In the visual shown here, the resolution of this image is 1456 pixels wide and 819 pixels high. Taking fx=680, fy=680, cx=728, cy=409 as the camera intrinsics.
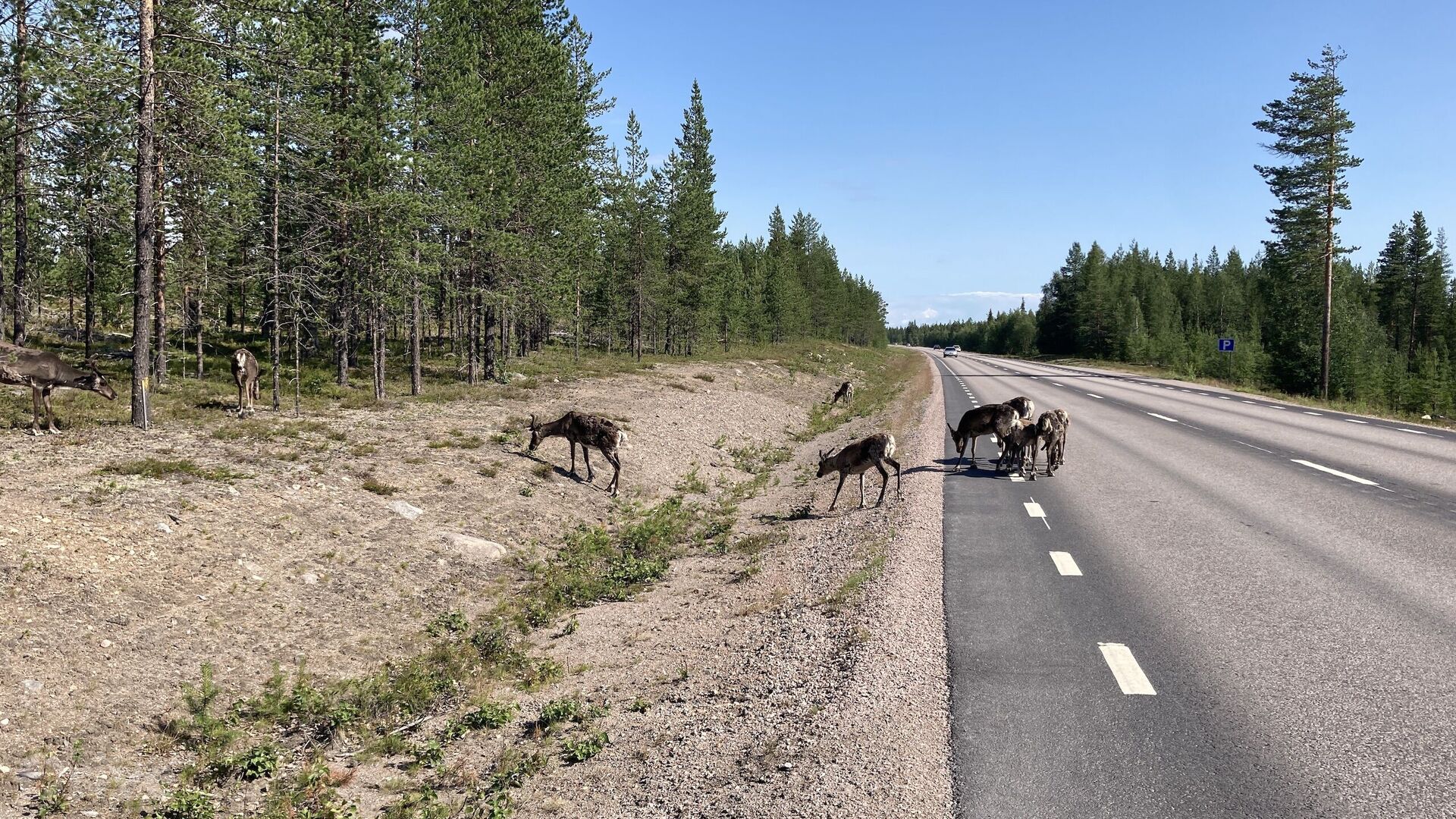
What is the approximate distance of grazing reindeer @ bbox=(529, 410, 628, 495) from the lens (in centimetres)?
1597

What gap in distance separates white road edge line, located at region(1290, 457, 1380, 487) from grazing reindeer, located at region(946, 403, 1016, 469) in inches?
254

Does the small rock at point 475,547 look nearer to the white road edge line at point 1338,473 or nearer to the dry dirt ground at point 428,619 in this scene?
the dry dirt ground at point 428,619

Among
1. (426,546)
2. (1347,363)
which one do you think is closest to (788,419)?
(426,546)

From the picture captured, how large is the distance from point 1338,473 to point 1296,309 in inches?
1630

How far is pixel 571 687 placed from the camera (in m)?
7.31

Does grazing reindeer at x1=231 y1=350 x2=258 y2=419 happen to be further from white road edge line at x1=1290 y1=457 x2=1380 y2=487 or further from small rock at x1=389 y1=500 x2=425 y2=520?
white road edge line at x1=1290 y1=457 x2=1380 y2=487

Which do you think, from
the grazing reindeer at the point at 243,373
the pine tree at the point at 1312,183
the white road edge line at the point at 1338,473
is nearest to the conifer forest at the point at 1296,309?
the pine tree at the point at 1312,183

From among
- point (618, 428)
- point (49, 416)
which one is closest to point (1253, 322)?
point (618, 428)

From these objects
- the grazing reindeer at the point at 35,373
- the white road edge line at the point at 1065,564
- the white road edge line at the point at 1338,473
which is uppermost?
the grazing reindeer at the point at 35,373

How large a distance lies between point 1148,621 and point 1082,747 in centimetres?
282

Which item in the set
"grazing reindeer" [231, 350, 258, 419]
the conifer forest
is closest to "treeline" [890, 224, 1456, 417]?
the conifer forest

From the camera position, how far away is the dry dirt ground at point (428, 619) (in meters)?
5.21

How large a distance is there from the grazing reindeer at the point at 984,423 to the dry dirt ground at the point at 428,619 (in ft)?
4.81

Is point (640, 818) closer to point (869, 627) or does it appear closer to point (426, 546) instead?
point (869, 627)
